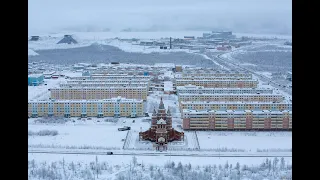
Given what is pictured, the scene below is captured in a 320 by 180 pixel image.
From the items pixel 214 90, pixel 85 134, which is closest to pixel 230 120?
pixel 214 90

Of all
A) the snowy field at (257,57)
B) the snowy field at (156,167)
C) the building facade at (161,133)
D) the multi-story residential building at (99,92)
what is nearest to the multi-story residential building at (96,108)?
the multi-story residential building at (99,92)

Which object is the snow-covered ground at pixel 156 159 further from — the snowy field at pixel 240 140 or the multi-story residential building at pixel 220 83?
the multi-story residential building at pixel 220 83

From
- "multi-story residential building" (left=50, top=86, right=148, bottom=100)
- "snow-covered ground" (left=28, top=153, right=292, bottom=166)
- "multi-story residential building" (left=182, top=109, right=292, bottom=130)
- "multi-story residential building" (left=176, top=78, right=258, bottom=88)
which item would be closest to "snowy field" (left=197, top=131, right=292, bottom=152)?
"multi-story residential building" (left=182, top=109, right=292, bottom=130)

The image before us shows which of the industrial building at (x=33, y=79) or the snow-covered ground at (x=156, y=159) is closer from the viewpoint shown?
the industrial building at (x=33, y=79)

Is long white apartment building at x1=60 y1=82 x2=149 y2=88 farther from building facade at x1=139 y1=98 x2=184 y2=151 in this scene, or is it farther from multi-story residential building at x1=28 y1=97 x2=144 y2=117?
building facade at x1=139 y1=98 x2=184 y2=151
